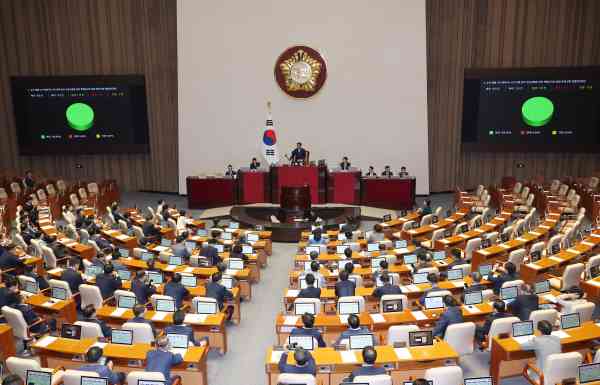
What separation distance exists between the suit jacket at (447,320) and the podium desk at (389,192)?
13.1m

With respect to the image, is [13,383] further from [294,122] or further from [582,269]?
[294,122]

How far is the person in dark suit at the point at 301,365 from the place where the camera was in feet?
23.6

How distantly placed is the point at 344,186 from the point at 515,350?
1379 cm

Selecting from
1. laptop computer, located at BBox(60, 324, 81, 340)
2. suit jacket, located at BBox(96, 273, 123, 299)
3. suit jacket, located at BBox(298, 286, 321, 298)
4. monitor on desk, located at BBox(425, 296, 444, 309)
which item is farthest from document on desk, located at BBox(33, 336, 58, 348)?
monitor on desk, located at BBox(425, 296, 444, 309)

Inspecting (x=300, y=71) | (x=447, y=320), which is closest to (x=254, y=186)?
(x=300, y=71)

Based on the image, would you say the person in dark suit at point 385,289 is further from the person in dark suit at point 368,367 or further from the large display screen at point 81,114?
the large display screen at point 81,114

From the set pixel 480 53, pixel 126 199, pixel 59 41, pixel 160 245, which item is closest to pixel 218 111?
pixel 126 199

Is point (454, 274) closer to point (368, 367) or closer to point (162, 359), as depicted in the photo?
point (368, 367)

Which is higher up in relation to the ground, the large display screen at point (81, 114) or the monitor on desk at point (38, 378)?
the large display screen at point (81, 114)

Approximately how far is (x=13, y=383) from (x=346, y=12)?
19.8 m

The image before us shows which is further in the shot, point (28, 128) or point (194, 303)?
point (28, 128)

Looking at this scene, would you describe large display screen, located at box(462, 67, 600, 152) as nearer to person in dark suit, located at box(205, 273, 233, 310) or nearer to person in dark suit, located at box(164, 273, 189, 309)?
person in dark suit, located at box(205, 273, 233, 310)

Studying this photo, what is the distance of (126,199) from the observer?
81.2 feet

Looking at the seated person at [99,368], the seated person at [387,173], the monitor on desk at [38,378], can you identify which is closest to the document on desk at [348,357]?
the seated person at [99,368]
